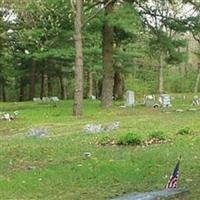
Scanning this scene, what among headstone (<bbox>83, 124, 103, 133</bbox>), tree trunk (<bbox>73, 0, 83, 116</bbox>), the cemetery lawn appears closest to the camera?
the cemetery lawn

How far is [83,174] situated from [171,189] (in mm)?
2351

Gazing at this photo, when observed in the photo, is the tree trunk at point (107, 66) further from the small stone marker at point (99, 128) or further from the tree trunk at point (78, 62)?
the small stone marker at point (99, 128)

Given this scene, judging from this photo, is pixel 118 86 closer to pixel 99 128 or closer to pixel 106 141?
pixel 99 128

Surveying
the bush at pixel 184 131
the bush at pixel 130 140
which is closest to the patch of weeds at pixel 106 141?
the bush at pixel 130 140

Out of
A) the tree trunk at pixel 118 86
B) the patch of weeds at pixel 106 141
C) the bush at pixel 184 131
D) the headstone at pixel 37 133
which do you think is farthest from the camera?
the tree trunk at pixel 118 86

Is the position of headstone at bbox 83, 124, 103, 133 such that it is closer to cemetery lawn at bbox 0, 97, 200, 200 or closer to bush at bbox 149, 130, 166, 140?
cemetery lawn at bbox 0, 97, 200, 200

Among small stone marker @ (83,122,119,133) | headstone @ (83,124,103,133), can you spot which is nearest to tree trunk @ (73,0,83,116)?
small stone marker @ (83,122,119,133)

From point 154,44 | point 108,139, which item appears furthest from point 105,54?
point 108,139

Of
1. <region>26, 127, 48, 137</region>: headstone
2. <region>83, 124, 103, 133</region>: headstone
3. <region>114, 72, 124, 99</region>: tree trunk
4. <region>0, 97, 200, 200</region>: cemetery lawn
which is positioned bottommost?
<region>0, 97, 200, 200</region>: cemetery lawn

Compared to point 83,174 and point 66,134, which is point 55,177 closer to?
point 83,174

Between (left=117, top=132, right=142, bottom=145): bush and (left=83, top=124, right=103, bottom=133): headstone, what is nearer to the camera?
(left=117, top=132, right=142, bottom=145): bush

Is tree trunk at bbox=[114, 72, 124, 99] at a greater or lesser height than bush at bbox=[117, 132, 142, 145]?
greater

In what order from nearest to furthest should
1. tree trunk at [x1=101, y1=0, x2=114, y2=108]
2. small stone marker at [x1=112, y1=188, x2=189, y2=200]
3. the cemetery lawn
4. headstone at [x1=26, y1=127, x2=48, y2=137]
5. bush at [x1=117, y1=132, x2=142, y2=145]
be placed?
small stone marker at [x1=112, y1=188, x2=189, y2=200] < the cemetery lawn < bush at [x1=117, y1=132, x2=142, y2=145] < headstone at [x1=26, y1=127, x2=48, y2=137] < tree trunk at [x1=101, y1=0, x2=114, y2=108]

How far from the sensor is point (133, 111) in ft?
76.0
